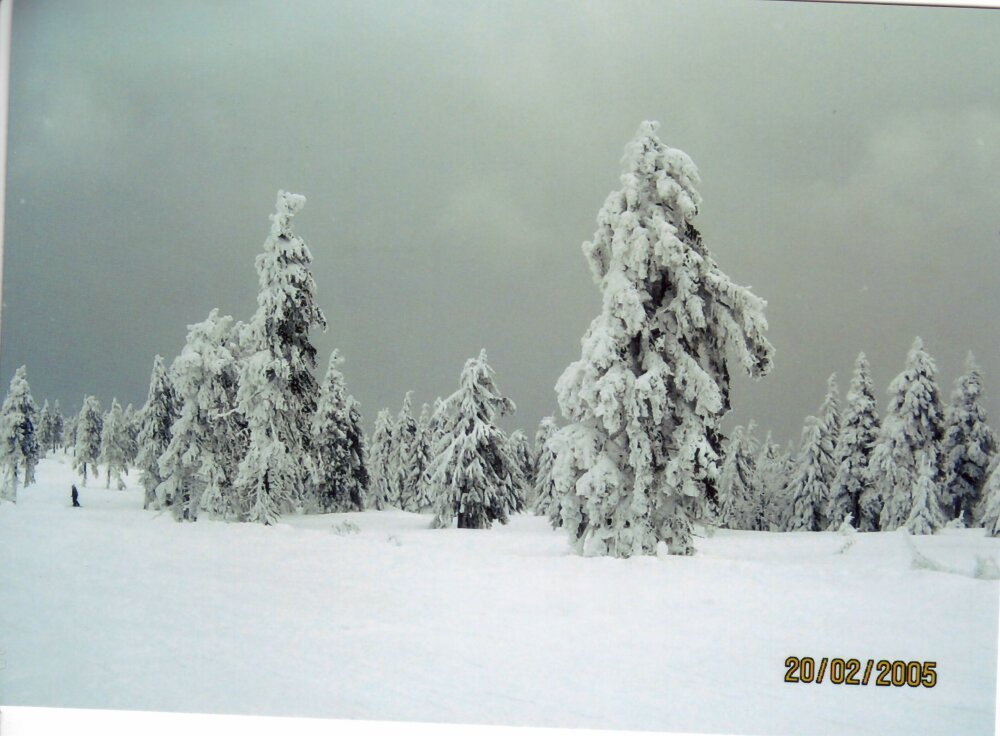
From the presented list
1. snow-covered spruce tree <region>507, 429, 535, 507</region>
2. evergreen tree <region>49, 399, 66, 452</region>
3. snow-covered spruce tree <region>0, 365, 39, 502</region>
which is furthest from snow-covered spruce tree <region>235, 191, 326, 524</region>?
snow-covered spruce tree <region>507, 429, 535, 507</region>

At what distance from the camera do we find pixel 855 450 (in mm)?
10688

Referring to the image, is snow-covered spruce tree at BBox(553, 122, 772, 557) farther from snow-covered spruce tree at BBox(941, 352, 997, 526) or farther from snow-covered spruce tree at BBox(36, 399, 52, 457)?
snow-covered spruce tree at BBox(36, 399, 52, 457)

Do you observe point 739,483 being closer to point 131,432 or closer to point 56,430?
point 131,432

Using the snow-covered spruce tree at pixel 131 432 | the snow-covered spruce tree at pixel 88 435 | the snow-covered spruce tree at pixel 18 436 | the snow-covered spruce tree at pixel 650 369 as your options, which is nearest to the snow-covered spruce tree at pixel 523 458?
the snow-covered spruce tree at pixel 650 369

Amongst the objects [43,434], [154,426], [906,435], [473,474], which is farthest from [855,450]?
[43,434]

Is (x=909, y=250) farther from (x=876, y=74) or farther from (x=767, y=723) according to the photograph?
(x=767, y=723)

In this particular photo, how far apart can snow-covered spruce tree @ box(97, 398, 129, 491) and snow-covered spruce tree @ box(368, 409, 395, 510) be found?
315 cm

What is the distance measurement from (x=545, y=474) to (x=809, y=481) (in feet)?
10.4

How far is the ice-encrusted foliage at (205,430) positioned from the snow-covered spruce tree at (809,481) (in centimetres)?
722

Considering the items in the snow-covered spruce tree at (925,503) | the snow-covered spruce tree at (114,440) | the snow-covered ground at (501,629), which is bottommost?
the snow-covered ground at (501,629)

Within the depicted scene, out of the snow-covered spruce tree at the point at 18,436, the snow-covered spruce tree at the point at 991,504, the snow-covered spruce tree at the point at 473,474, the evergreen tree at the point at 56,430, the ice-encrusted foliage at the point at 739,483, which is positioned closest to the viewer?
the snow-covered spruce tree at the point at 991,504

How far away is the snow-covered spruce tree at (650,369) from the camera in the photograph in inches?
378

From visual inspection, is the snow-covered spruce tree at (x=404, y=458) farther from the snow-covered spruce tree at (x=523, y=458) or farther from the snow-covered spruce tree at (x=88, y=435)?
the snow-covered spruce tree at (x=88, y=435)

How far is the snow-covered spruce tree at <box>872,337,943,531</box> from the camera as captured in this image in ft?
31.6
